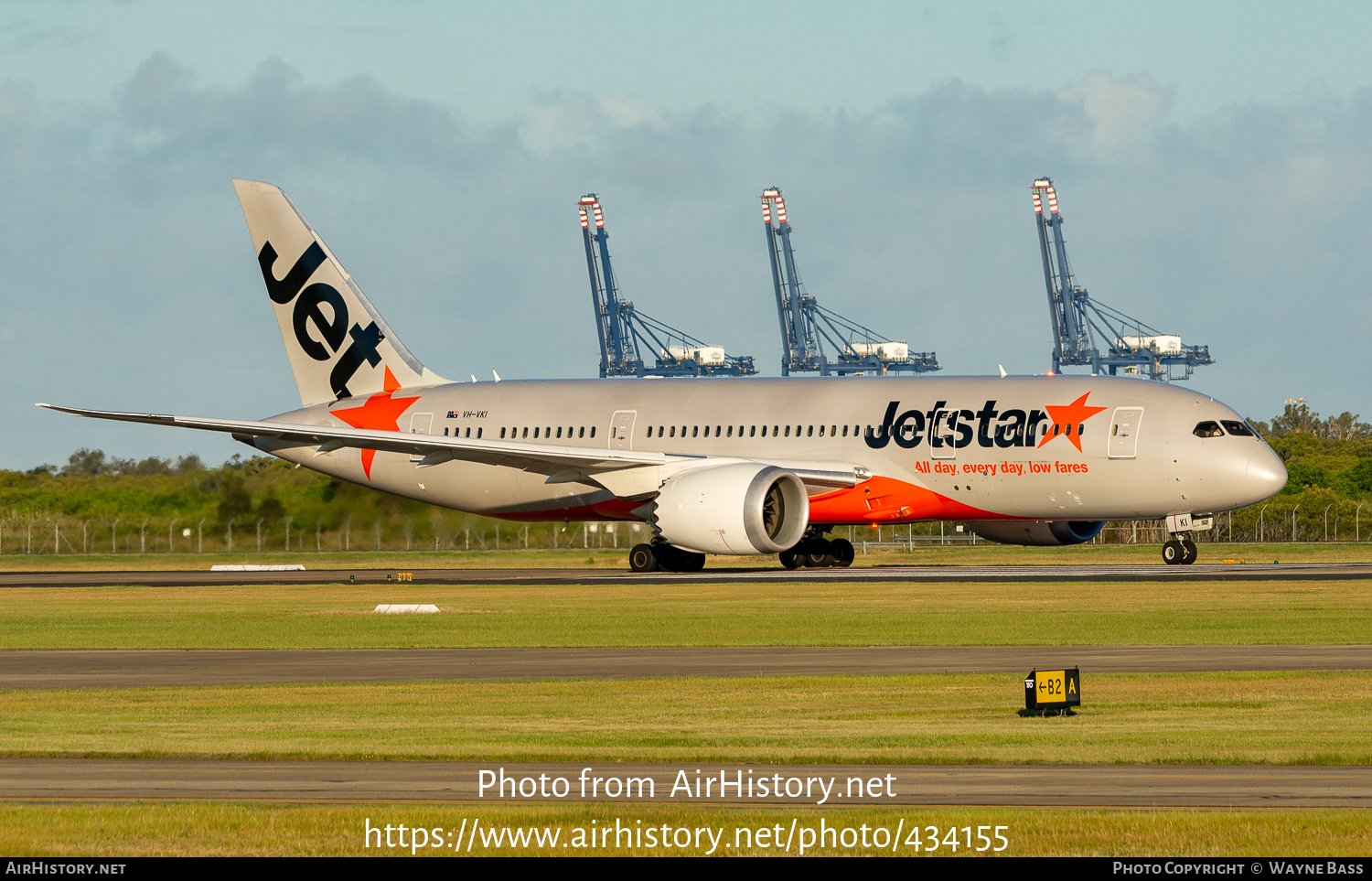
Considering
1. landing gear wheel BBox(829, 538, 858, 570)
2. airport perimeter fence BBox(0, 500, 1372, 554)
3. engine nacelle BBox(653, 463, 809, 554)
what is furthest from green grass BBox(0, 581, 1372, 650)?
airport perimeter fence BBox(0, 500, 1372, 554)

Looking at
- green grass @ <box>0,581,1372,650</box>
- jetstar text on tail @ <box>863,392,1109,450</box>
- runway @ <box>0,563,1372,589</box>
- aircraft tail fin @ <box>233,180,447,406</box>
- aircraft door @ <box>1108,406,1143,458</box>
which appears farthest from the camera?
aircraft tail fin @ <box>233,180,447,406</box>

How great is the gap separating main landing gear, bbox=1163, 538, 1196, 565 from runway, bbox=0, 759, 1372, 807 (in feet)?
102

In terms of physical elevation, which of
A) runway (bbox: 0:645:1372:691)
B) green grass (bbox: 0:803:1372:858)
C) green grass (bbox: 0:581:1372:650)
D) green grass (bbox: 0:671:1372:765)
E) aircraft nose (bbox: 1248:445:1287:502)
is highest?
aircraft nose (bbox: 1248:445:1287:502)

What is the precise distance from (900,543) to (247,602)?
35497 millimetres

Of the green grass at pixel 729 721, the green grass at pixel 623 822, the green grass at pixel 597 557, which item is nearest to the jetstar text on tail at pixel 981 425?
the green grass at pixel 597 557

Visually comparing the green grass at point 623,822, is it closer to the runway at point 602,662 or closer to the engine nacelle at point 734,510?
the runway at point 602,662

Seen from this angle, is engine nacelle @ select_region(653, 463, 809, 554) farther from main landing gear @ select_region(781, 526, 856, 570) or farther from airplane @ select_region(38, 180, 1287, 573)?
main landing gear @ select_region(781, 526, 856, 570)

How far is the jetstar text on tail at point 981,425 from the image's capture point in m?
39.9

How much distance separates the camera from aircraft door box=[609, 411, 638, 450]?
4556 cm

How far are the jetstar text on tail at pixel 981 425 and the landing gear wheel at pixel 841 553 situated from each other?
12.2 feet

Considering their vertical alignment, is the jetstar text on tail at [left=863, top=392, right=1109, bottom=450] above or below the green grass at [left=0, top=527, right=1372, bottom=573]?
above

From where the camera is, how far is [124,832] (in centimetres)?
952
